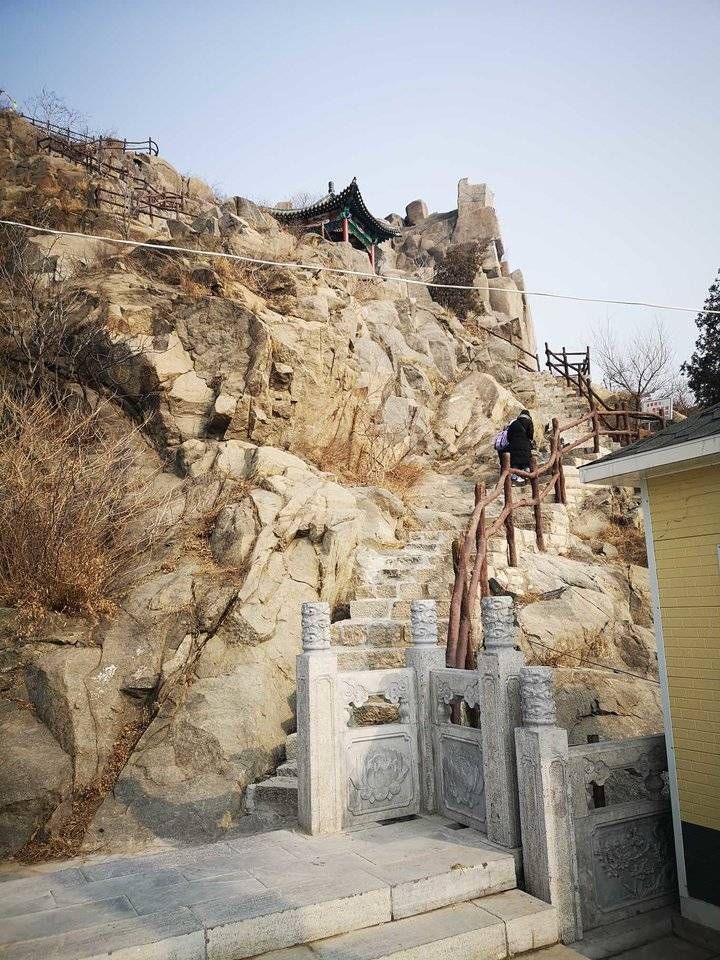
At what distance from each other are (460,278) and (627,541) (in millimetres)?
20060

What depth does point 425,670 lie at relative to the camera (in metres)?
5.79

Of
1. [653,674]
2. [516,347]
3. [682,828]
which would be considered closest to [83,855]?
[682,828]

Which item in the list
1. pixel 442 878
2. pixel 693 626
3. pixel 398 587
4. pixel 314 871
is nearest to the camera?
pixel 442 878

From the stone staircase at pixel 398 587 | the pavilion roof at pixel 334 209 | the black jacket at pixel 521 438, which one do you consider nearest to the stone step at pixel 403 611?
the stone staircase at pixel 398 587

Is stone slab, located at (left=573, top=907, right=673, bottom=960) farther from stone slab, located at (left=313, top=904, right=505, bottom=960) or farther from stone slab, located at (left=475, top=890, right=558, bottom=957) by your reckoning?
stone slab, located at (left=313, top=904, right=505, bottom=960)

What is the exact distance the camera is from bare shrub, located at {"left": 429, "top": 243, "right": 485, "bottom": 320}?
2717cm

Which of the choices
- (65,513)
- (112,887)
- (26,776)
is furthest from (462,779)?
(65,513)

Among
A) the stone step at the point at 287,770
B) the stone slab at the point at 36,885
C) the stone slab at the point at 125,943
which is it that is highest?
the stone step at the point at 287,770

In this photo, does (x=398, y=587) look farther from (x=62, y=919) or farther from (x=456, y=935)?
(x=62, y=919)

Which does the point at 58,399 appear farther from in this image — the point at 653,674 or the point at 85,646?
the point at 653,674

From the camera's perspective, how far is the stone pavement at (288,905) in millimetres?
3592

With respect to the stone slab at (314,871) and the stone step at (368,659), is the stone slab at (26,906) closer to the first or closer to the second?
the stone slab at (314,871)

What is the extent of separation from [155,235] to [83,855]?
15.8m

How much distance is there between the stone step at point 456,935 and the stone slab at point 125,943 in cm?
53
